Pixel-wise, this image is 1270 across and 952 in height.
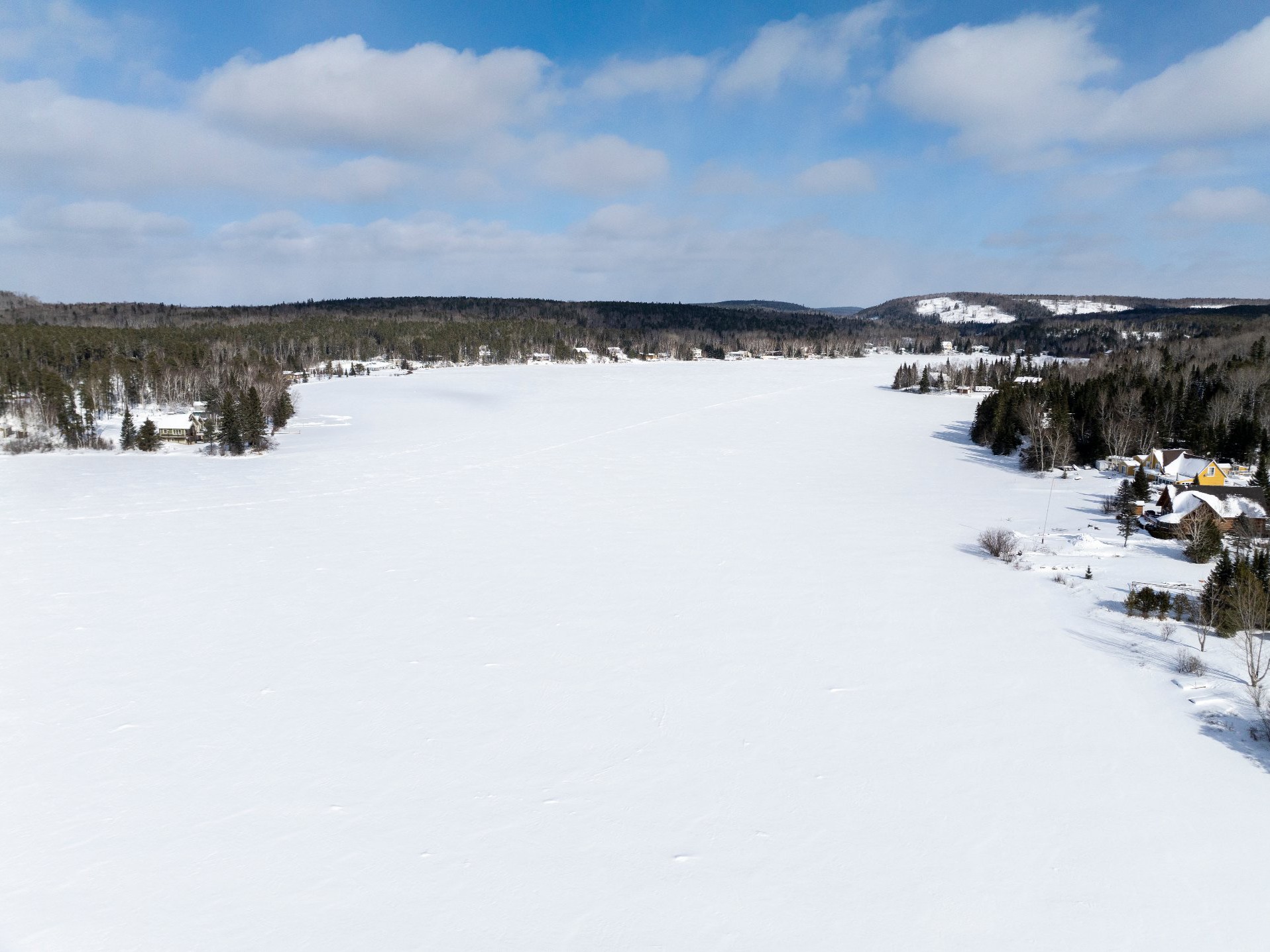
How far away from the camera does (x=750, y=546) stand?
27.2 meters

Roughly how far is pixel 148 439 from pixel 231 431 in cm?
828

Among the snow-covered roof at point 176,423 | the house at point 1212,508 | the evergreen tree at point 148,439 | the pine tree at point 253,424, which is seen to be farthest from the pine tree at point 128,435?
the house at point 1212,508

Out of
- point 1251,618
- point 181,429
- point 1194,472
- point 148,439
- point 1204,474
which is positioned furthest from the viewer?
point 181,429

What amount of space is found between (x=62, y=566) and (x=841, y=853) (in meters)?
26.9

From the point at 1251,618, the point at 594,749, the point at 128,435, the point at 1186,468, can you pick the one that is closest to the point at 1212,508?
the point at 1186,468

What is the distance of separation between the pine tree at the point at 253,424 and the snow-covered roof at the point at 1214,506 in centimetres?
5649

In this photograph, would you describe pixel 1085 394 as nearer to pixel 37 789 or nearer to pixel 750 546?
pixel 750 546

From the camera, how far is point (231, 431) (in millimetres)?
51406

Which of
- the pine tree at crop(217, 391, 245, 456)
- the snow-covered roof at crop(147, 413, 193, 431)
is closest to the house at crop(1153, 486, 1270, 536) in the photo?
the pine tree at crop(217, 391, 245, 456)

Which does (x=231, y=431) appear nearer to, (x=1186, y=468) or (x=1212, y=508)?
(x=1212, y=508)

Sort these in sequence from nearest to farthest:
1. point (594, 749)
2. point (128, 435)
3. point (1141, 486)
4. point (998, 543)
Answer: point (594, 749)
point (998, 543)
point (1141, 486)
point (128, 435)

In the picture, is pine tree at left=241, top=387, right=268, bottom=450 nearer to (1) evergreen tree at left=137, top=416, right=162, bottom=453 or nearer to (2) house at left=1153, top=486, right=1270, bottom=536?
(1) evergreen tree at left=137, top=416, right=162, bottom=453

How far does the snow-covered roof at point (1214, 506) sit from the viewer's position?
29.8 meters

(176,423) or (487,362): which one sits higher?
(487,362)
